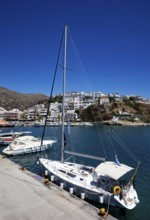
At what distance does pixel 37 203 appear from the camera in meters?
11.2

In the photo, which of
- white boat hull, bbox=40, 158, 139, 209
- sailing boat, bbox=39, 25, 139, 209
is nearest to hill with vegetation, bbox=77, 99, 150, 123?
sailing boat, bbox=39, 25, 139, 209

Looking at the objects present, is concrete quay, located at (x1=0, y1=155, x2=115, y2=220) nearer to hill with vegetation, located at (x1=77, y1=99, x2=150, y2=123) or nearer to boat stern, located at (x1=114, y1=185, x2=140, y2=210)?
boat stern, located at (x1=114, y1=185, x2=140, y2=210)

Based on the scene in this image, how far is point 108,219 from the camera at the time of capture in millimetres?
9773

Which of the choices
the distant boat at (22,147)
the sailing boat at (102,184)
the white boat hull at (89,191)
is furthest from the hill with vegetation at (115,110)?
the white boat hull at (89,191)

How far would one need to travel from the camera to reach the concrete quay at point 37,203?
9906 mm

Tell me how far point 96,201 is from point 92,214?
A: 3.35 metres

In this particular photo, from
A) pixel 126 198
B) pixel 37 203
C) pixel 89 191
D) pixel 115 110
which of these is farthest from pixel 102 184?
pixel 115 110

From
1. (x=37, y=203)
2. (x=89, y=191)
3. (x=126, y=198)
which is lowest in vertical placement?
(x=126, y=198)

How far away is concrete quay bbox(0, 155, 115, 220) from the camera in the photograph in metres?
9.91

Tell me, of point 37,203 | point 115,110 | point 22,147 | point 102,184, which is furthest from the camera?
point 115,110

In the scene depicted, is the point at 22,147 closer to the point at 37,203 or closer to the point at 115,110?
the point at 37,203

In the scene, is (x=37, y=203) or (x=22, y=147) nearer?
(x=37, y=203)

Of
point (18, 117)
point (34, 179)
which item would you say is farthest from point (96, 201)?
point (18, 117)

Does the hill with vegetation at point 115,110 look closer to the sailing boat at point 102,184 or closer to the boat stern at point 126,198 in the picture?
the sailing boat at point 102,184
